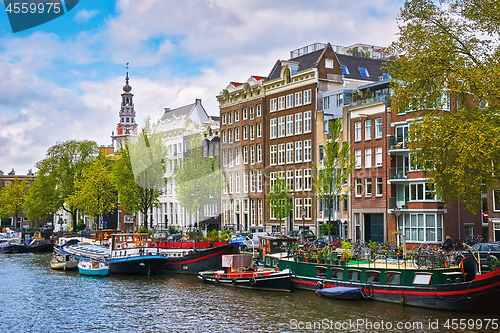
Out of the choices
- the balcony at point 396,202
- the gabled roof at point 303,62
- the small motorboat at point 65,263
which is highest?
the gabled roof at point 303,62

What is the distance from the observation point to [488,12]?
34250mm

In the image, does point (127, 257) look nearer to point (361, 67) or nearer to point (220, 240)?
point (220, 240)

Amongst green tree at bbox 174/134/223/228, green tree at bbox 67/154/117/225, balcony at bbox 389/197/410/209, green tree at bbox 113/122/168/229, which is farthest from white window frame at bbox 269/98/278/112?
balcony at bbox 389/197/410/209

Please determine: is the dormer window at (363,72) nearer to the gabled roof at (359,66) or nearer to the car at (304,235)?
the gabled roof at (359,66)

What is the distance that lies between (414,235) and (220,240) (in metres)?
18.4

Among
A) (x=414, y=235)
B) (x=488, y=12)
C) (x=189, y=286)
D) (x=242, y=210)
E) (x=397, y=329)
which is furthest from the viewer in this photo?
(x=242, y=210)

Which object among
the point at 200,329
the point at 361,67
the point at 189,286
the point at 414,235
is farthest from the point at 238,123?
the point at 200,329

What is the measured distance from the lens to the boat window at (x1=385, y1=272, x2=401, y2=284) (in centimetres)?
3781

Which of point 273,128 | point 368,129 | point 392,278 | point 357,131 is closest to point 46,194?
point 273,128

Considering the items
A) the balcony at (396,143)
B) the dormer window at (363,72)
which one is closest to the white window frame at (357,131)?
the balcony at (396,143)

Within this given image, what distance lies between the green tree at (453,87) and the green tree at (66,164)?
74.9 meters

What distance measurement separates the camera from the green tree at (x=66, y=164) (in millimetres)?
103062

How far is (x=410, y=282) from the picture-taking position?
37031 millimetres

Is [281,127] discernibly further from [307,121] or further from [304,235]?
[304,235]
